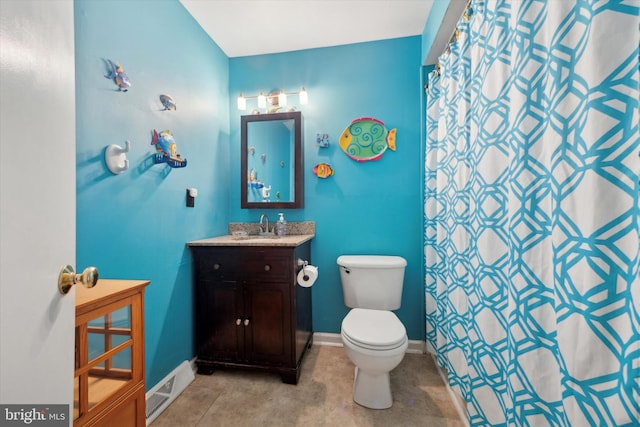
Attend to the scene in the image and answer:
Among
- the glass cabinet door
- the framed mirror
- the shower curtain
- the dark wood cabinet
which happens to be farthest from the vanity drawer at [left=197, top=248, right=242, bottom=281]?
the shower curtain

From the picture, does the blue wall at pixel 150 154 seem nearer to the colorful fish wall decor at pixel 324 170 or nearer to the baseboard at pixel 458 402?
the colorful fish wall decor at pixel 324 170

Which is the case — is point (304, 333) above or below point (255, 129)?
below

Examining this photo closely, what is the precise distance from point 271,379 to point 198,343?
579mm

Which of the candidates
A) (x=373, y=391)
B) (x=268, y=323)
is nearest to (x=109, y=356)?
(x=268, y=323)

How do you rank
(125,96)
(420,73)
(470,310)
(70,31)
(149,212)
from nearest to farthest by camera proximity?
(70,31) → (470,310) → (125,96) → (149,212) → (420,73)

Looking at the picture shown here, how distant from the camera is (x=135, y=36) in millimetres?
1401

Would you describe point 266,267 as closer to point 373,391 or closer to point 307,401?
point 307,401

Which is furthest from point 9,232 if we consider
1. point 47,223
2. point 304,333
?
point 304,333

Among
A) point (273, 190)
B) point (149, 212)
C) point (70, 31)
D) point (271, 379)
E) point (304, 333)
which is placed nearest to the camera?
point (70, 31)

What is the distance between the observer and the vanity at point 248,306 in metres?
1.71

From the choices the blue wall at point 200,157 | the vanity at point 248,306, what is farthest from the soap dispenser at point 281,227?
the vanity at point 248,306

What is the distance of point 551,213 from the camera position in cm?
68

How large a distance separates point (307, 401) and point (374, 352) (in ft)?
1.83

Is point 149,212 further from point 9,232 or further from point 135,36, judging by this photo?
point 9,232
